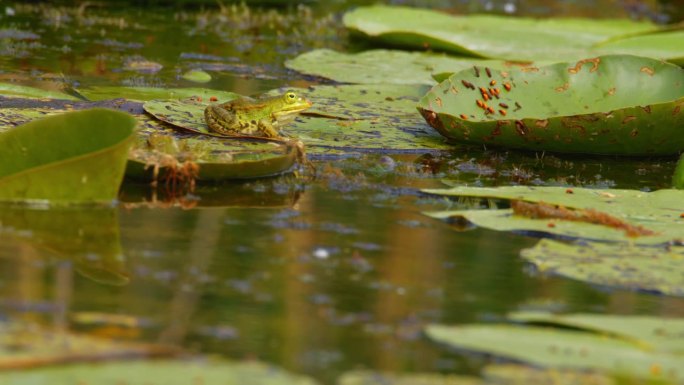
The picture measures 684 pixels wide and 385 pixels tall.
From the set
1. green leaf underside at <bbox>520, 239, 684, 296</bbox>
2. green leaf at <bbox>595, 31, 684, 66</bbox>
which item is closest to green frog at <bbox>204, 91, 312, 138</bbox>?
green leaf underside at <bbox>520, 239, 684, 296</bbox>

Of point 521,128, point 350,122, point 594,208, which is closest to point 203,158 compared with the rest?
point 350,122

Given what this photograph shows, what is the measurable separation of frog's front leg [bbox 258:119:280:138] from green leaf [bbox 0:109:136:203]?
50.3 inches

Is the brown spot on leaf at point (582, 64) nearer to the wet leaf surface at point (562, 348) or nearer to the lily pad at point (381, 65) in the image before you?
the lily pad at point (381, 65)

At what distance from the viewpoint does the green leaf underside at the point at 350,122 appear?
206 inches

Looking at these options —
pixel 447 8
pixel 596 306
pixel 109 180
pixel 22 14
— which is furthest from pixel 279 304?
pixel 447 8

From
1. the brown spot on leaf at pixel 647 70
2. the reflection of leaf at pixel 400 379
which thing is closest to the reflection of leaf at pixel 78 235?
the reflection of leaf at pixel 400 379

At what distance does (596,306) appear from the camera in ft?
10.6

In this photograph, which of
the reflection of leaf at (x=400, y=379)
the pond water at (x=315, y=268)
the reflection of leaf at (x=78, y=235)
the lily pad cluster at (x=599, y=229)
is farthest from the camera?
the lily pad cluster at (x=599, y=229)

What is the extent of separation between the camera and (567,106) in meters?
5.47

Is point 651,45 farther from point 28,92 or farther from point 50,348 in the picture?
point 50,348

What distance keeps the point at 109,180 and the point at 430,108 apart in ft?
6.00

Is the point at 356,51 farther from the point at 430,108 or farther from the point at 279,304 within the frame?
the point at 279,304

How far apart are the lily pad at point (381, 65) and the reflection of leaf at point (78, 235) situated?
3234 mm

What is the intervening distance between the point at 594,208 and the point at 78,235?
67.6 inches
